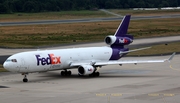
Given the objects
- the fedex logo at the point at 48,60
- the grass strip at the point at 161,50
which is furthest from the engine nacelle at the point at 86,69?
the grass strip at the point at 161,50

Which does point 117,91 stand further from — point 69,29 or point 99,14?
point 99,14

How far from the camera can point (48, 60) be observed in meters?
48.8

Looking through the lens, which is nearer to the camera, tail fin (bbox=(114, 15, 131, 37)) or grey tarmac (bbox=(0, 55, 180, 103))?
grey tarmac (bbox=(0, 55, 180, 103))

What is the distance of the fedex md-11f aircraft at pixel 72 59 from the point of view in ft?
154

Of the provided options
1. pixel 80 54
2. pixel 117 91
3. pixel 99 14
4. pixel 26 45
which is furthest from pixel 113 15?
pixel 117 91

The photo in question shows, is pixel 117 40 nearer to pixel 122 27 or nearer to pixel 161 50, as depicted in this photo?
pixel 122 27

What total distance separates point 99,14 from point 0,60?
11989 cm

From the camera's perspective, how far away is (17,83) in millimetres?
46812

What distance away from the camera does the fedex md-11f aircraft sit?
47031mm

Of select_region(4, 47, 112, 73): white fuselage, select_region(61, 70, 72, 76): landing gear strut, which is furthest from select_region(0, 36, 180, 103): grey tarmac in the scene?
select_region(4, 47, 112, 73): white fuselage

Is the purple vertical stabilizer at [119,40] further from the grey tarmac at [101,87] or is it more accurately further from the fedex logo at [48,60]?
the fedex logo at [48,60]

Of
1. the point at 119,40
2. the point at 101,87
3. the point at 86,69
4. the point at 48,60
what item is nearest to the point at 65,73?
the point at 86,69

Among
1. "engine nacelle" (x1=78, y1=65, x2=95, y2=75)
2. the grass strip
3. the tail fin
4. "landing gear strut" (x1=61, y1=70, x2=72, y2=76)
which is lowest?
the grass strip

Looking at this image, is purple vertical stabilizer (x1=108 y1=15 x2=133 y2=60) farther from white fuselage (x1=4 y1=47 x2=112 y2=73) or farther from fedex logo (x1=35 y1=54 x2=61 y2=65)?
fedex logo (x1=35 y1=54 x2=61 y2=65)
